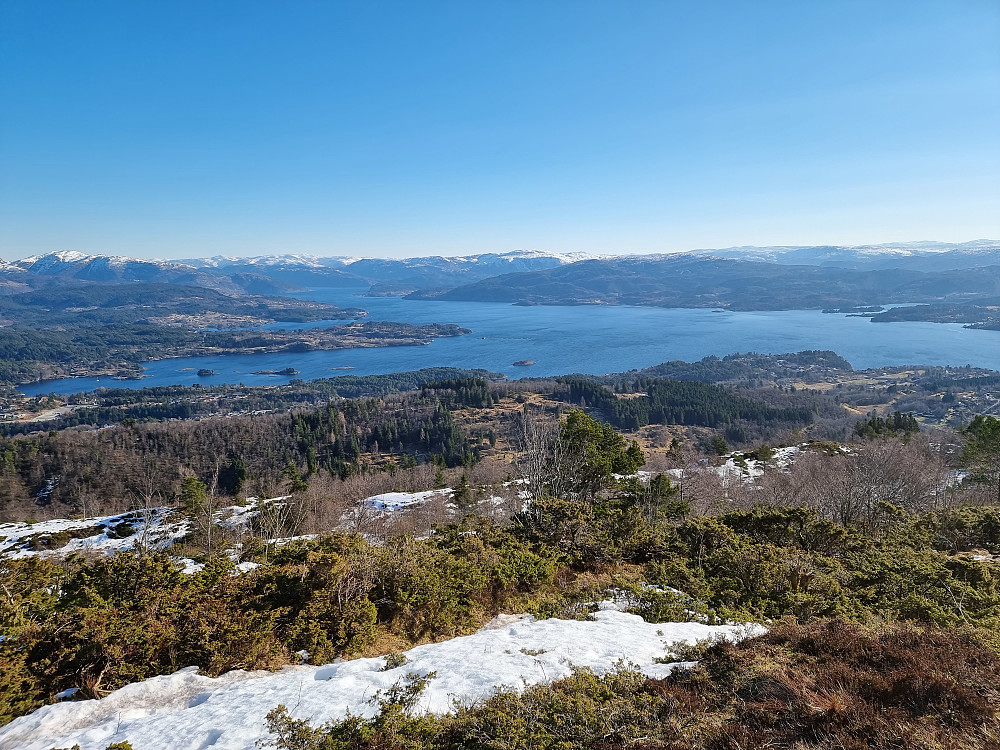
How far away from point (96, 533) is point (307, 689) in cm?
3446

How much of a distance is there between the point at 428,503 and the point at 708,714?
28.6 metres

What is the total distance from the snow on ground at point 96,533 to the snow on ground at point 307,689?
25.5 metres

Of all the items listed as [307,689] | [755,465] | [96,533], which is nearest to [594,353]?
[755,465]

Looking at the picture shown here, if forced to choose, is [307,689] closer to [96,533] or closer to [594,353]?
[96,533]

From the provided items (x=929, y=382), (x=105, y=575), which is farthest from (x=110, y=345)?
(x=929, y=382)

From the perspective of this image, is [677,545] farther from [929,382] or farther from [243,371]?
[243,371]

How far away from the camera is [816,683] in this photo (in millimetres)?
4660

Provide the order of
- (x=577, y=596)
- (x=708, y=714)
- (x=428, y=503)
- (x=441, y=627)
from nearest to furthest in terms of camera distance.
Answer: (x=708, y=714), (x=441, y=627), (x=577, y=596), (x=428, y=503)

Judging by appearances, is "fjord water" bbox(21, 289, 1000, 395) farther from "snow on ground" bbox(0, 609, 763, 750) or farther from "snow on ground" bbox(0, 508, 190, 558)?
"snow on ground" bbox(0, 609, 763, 750)

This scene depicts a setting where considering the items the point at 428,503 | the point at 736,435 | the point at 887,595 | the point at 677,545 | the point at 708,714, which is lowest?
the point at 736,435

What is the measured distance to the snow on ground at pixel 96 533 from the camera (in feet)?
86.2

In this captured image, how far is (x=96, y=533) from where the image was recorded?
29.4 m

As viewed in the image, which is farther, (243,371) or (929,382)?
(243,371)

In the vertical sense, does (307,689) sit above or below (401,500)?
above
